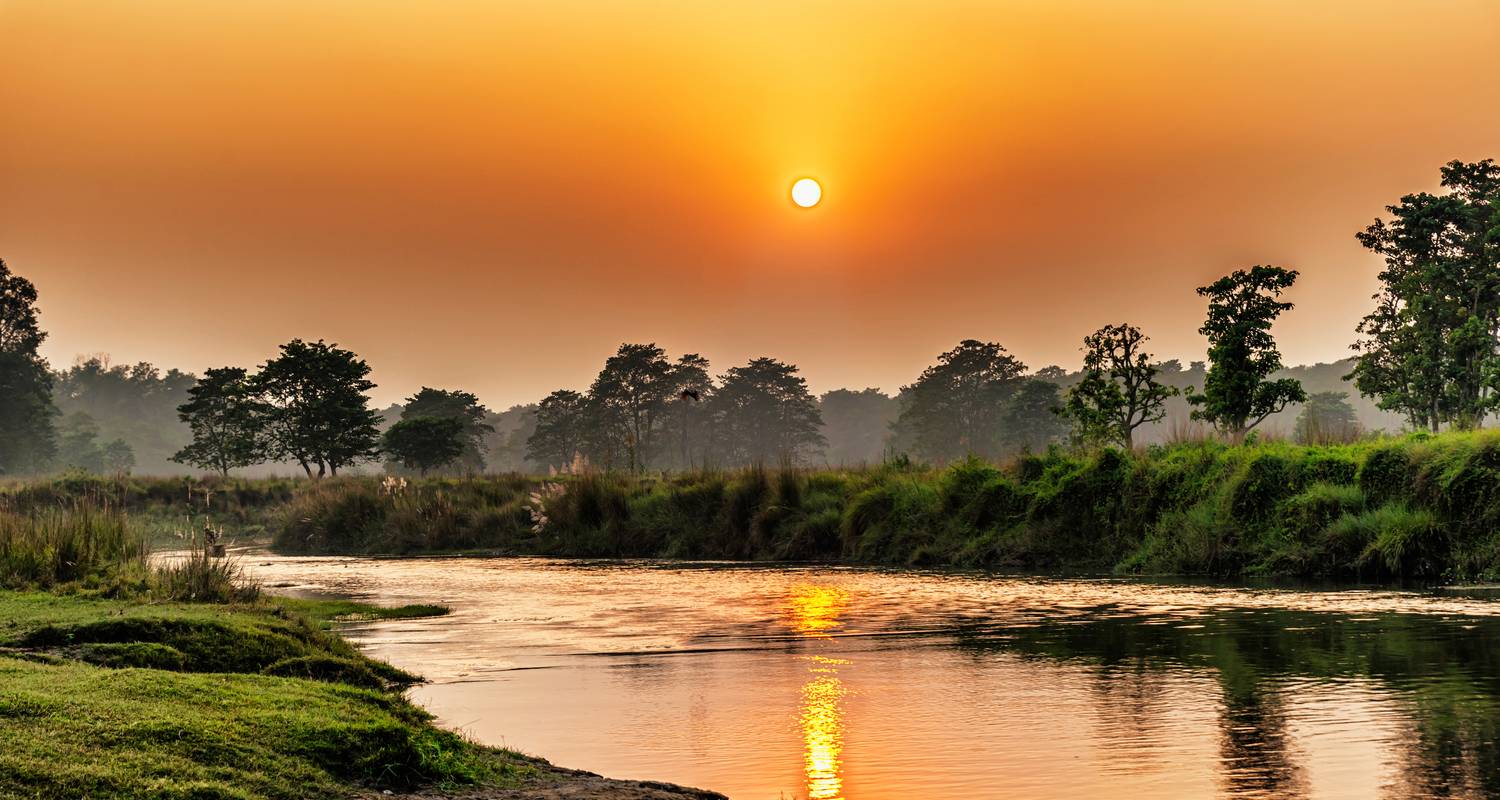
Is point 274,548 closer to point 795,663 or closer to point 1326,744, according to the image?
point 795,663

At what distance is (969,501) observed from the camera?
29562 mm

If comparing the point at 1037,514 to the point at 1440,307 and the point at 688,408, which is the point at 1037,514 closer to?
the point at 1440,307

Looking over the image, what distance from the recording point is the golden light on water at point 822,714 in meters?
8.64

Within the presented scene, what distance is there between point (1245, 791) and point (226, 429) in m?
85.6

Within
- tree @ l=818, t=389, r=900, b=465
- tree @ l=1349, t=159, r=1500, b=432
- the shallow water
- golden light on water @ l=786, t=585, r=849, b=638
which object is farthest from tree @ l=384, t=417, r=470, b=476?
tree @ l=818, t=389, r=900, b=465

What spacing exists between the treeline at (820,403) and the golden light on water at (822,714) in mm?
14268

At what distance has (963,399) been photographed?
116 m

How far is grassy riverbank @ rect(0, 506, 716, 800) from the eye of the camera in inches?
271

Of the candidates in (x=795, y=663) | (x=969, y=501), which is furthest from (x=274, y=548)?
(x=795, y=663)

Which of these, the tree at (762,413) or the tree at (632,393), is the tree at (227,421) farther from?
the tree at (762,413)

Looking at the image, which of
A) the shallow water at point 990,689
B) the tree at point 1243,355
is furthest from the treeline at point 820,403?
the shallow water at point 990,689

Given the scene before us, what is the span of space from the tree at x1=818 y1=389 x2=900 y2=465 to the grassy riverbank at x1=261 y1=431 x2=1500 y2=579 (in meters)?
129

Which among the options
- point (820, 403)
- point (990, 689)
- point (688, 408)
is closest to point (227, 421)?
point (688, 408)

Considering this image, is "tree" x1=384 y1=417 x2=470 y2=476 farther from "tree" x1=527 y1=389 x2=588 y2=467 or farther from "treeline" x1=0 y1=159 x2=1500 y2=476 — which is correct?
"tree" x1=527 y1=389 x2=588 y2=467
